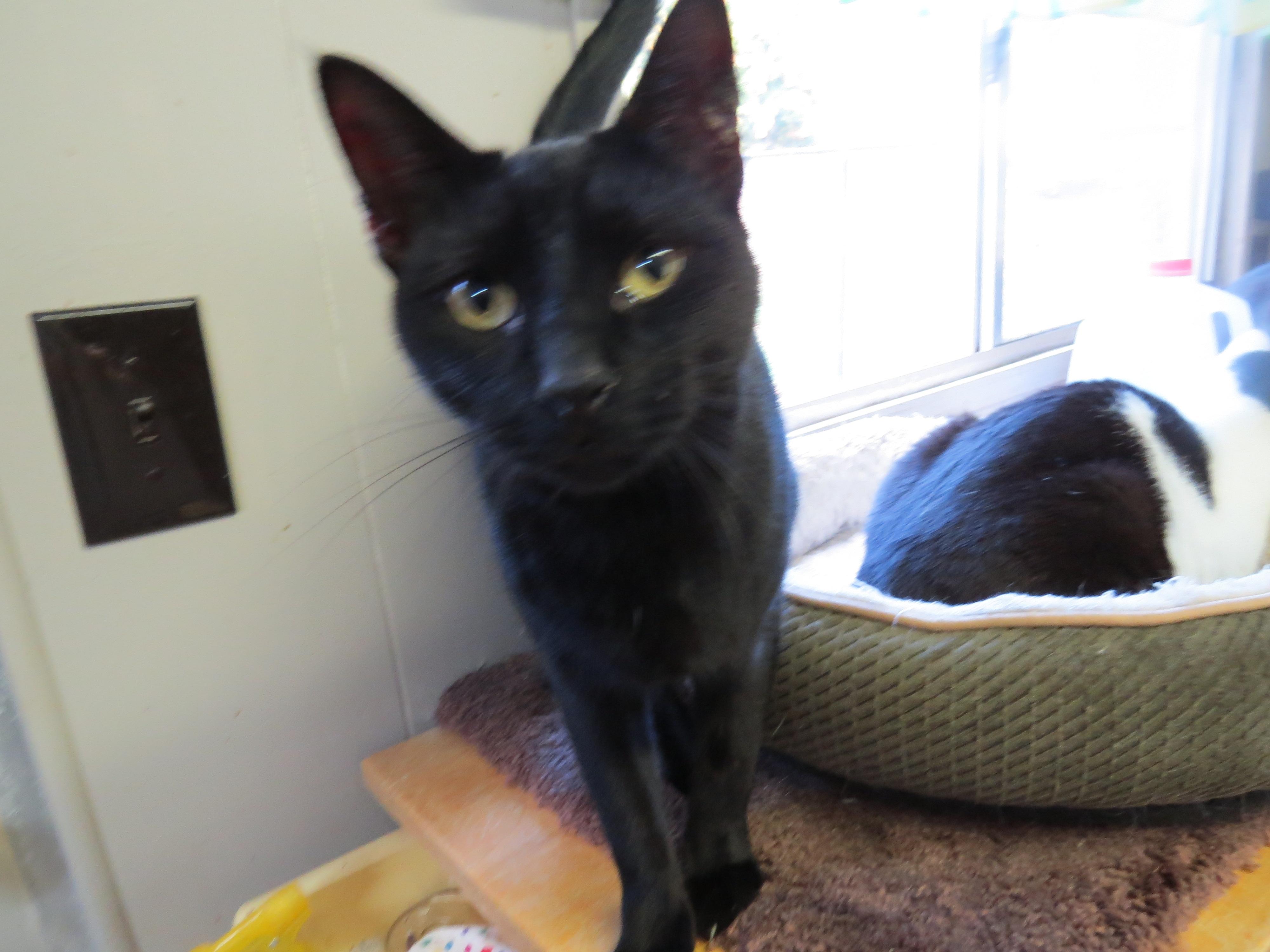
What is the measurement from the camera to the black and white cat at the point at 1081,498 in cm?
74

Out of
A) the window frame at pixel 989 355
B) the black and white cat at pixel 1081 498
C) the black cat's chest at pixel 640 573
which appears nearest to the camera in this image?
the black cat's chest at pixel 640 573

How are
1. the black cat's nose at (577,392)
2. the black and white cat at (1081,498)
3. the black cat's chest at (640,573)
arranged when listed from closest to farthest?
the black cat's nose at (577,392), the black cat's chest at (640,573), the black and white cat at (1081,498)

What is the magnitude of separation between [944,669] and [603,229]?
15.3 inches

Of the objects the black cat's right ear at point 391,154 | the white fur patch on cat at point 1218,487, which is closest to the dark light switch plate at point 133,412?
the black cat's right ear at point 391,154

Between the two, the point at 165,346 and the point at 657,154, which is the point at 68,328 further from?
the point at 657,154

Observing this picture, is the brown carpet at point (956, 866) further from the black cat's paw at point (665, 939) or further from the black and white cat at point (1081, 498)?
the black and white cat at point (1081, 498)

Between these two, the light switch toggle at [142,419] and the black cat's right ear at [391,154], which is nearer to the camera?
the black cat's right ear at [391,154]

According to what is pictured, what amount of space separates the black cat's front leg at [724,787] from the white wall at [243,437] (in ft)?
1.08

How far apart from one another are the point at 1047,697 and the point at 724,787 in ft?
0.76

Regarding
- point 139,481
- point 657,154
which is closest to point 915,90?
point 657,154

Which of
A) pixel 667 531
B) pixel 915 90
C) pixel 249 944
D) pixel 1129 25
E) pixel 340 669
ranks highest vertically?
pixel 1129 25

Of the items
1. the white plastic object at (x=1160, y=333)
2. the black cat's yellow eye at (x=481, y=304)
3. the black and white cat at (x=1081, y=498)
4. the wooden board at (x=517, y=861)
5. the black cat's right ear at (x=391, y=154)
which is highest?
the black cat's right ear at (x=391, y=154)

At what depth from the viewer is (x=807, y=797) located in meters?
0.66

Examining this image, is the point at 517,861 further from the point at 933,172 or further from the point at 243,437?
the point at 933,172
